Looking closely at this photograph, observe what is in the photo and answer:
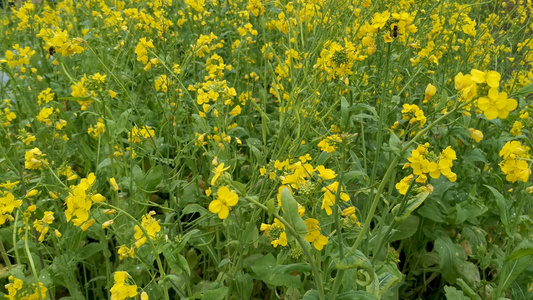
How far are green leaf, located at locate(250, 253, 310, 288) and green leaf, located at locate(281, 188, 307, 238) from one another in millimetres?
268

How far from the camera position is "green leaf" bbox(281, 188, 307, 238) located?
1025 millimetres

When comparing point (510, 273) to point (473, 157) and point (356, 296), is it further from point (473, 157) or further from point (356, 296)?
point (356, 296)

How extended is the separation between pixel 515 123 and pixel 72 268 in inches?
95.1

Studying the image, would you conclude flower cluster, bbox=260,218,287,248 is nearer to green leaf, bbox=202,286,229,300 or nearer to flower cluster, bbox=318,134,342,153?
green leaf, bbox=202,286,229,300

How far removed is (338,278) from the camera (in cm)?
127

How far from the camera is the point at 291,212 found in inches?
40.9

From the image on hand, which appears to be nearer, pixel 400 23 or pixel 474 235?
pixel 400 23

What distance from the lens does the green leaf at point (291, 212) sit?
1.03 metres

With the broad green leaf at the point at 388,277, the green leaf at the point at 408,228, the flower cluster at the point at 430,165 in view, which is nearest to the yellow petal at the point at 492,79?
the flower cluster at the point at 430,165

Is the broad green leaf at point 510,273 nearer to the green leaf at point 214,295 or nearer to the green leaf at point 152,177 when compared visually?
the green leaf at point 214,295

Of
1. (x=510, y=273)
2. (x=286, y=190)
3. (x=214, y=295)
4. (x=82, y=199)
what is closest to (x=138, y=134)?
(x=82, y=199)

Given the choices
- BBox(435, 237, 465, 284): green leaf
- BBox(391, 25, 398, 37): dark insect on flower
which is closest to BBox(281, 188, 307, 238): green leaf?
BBox(391, 25, 398, 37): dark insect on flower

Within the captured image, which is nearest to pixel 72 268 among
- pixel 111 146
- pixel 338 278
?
pixel 111 146

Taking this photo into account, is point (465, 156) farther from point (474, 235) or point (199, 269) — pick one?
point (199, 269)
